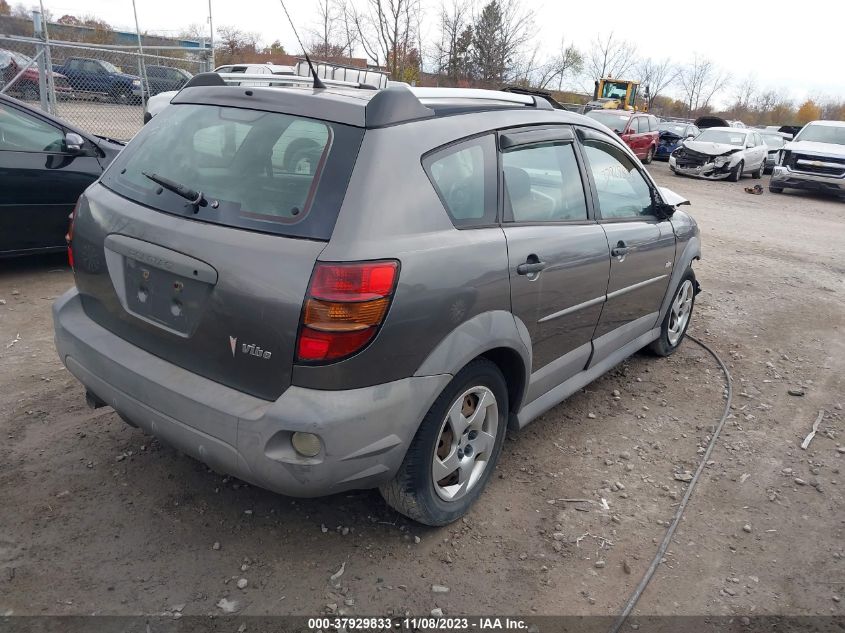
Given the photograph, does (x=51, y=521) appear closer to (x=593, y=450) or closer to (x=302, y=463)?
(x=302, y=463)

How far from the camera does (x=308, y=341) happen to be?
2.32 metres

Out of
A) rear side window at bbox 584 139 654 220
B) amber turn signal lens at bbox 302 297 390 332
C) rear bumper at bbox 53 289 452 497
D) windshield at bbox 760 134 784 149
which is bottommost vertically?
windshield at bbox 760 134 784 149

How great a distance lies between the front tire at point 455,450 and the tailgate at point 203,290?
0.66 m

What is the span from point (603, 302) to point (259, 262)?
210 cm

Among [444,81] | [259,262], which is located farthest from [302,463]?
[444,81]

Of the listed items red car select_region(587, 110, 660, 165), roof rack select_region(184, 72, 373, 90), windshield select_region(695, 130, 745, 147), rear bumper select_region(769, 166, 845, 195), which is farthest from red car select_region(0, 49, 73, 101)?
windshield select_region(695, 130, 745, 147)

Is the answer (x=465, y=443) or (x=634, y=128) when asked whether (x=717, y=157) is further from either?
(x=465, y=443)

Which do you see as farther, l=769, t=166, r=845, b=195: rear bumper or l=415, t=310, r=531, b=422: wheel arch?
l=769, t=166, r=845, b=195: rear bumper

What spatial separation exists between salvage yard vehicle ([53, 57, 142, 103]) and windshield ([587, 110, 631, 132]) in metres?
12.5

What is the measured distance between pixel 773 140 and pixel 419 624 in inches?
1051

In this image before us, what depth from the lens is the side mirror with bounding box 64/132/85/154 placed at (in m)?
5.60

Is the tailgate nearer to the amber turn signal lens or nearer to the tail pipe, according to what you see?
the amber turn signal lens

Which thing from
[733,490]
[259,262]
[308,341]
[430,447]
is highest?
[259,262]

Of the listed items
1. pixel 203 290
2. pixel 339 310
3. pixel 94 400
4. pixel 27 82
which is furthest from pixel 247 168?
pixel 27 82
